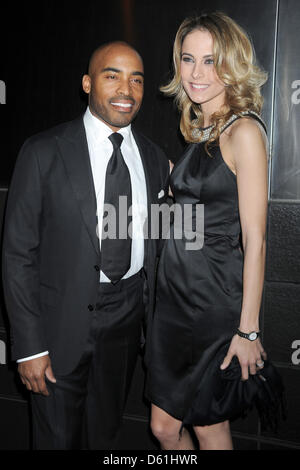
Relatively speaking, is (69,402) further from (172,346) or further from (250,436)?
(250,436)

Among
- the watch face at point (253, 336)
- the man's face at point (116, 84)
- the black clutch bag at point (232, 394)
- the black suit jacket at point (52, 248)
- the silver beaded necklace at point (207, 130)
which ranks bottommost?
the black clutch bag at point (232, 394)

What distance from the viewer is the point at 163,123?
2367 millimetres

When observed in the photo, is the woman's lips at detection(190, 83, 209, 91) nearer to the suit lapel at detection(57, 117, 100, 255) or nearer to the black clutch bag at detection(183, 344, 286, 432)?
the suit lapel at detection(57, 117, 100, 255)

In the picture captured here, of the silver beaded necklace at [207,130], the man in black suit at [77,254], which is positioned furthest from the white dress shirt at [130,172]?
the silver beaded necklace at [207,130]

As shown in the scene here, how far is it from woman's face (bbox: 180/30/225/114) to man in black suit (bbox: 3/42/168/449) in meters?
0.20

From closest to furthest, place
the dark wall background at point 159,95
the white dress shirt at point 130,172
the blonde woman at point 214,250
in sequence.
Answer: the blonde woman at point 214,250 → the white dress shirt at point 130,172 → the dark wall background at point 159,95

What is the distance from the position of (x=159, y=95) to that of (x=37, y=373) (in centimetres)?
149

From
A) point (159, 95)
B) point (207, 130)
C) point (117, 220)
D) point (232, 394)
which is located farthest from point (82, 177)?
point (232, 394)

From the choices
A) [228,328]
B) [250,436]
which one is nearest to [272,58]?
[228,328]

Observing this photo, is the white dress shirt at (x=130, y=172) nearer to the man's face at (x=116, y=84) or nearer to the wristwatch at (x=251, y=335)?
the man's face at (x=116, y=84)

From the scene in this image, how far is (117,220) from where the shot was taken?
5.92 feet

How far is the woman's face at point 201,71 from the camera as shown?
1.80 meters

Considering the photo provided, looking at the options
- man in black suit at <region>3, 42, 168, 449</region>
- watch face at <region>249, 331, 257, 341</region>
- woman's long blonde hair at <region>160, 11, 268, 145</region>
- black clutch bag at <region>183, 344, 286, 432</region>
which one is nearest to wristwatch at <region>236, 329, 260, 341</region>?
watch face at <region>249, 331, 257, 341</region>

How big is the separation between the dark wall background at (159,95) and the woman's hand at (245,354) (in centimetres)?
61
